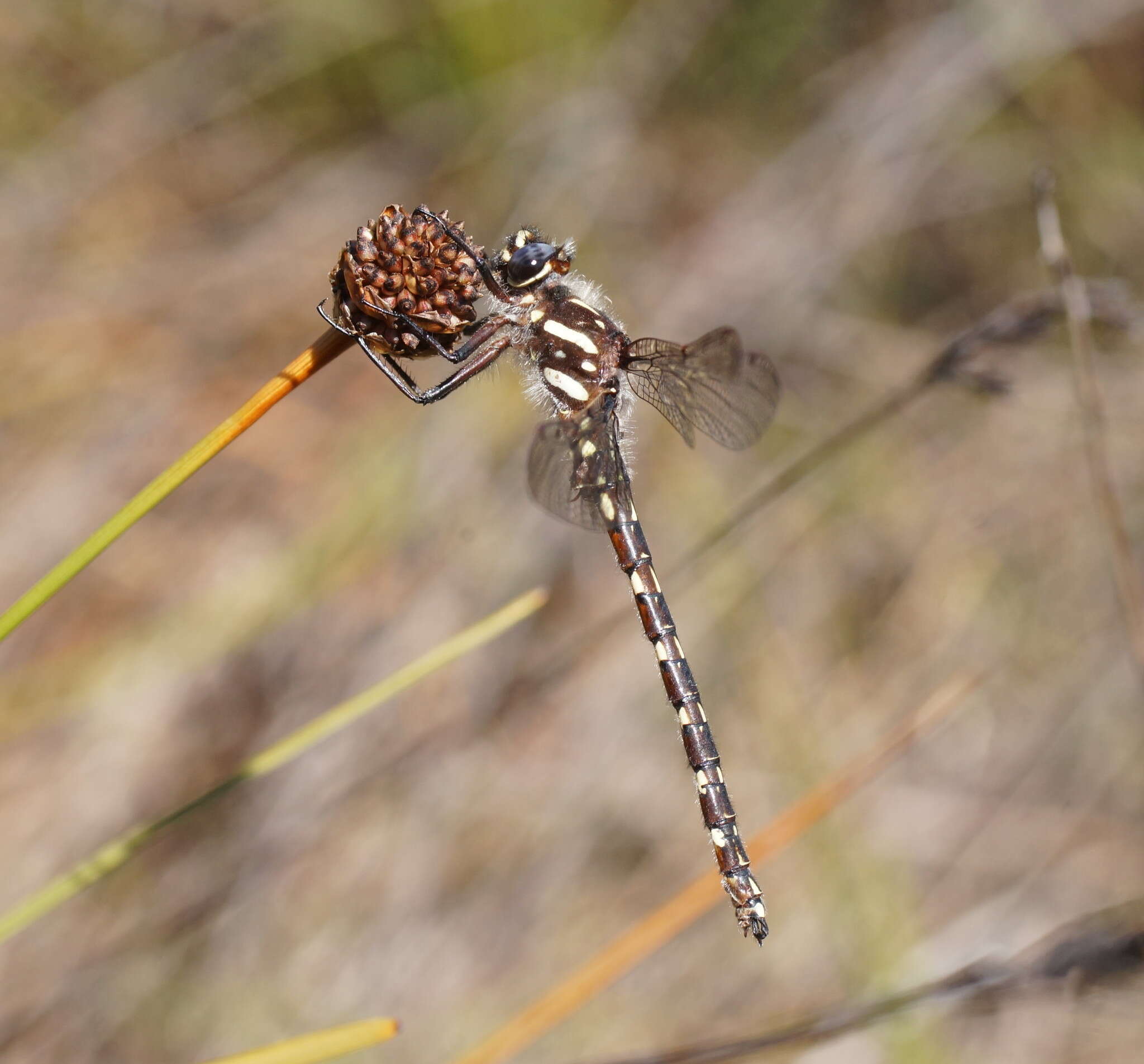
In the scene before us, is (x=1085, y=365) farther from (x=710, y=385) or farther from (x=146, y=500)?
(x=146, y=500)

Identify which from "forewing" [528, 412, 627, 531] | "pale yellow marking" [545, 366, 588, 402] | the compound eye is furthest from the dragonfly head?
"forewing" [528, 412, 627, 531]

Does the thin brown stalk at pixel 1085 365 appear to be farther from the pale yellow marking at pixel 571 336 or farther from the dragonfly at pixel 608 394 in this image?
the pale yellow marking at pixel 571 336

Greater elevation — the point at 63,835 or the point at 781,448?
the point at 781,448

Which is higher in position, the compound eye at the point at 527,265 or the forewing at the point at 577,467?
the compound eye at the point at 527,265

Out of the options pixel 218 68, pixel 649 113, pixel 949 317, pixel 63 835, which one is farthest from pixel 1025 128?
pixel 63 835

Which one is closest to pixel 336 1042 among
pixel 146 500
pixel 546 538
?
pixel 146 500

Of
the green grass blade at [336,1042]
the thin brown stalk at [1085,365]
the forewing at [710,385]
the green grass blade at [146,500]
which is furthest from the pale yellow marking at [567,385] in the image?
the green grass blade at [336,1042]

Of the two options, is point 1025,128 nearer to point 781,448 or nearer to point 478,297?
point 781,448
